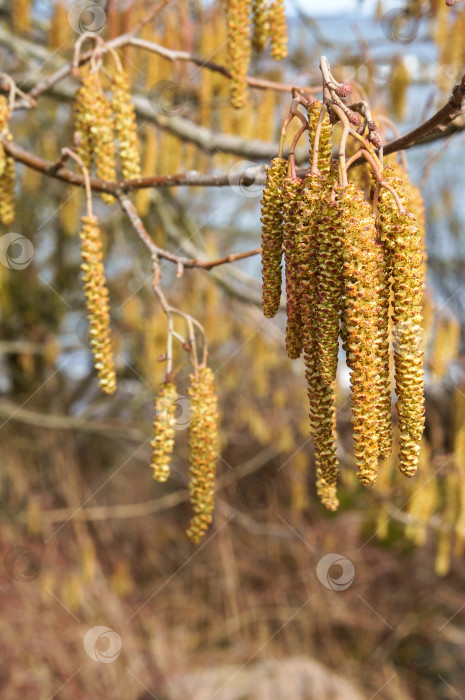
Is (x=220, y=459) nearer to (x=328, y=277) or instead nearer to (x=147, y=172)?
(x=147, y=172)

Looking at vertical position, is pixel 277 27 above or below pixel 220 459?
above

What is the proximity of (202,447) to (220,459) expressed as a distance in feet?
15.0

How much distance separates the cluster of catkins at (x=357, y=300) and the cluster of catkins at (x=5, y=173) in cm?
86

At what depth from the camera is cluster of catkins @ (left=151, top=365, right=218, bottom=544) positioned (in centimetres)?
135

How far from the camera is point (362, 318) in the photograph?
86 centimetres

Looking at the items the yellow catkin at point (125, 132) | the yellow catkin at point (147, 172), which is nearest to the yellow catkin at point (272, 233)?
the yellow catkin at point (125, 132)

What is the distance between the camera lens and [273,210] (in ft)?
3.53

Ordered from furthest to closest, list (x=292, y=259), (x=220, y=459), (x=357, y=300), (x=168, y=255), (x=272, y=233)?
(x=220, y=459), (x=168, y=255), (x=272, y=233), (x=292, y=259), (x=357, y=300)

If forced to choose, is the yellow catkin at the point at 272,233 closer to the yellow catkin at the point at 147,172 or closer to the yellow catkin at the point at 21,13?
the yellow catkin at the point at 147,172

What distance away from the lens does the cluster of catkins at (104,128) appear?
1567 mm

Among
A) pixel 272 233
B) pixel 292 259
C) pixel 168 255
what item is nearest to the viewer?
pixel 292 259

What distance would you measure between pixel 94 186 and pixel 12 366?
6.37 metres

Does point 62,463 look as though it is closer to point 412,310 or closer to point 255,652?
point 255,652

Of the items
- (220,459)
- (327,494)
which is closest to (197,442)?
→ (327,494)
